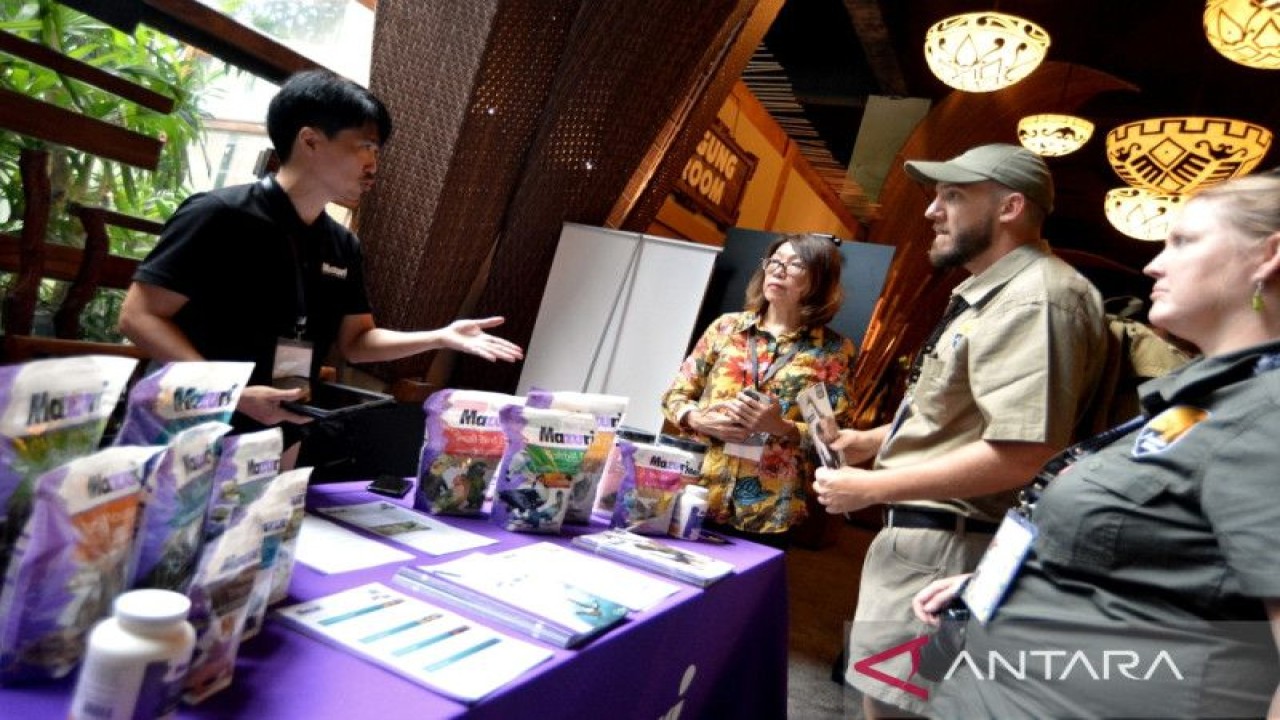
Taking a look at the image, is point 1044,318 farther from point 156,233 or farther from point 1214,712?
point 156,233

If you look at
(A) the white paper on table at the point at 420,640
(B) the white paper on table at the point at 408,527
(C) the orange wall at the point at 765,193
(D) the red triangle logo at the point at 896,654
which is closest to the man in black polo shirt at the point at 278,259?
(B) the white paper on table at the point at 408,527

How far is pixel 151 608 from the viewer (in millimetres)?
558

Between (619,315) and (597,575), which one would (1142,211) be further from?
(597,575)

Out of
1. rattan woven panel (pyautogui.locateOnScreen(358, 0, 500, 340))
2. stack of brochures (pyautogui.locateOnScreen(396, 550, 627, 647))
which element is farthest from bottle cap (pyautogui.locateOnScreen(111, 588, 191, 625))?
rattan woven panel (pyautogui.locateOnScreen(358, 0, 500, 340))

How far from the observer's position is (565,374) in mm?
3287

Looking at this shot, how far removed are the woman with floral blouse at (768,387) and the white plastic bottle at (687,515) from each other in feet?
1.41

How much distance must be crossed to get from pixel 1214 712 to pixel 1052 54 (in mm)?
6957

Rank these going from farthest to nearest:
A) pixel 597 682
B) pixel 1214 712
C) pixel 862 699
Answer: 1. pixel 862 699
2. pixel 597 682
3. pixel 1214 712

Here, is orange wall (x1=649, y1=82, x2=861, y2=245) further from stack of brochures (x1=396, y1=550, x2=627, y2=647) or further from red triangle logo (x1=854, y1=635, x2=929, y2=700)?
stack of brochures (x1=396, y1=550, x2=627, y2=647)

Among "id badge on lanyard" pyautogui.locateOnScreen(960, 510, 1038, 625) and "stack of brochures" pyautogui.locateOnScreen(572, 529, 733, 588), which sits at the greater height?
"id badge on lanyard" pyautogui.locateOnScreen(960, 510, 1038, 625)

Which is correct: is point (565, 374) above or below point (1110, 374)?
below

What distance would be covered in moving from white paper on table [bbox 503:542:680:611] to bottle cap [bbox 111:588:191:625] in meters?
0.67

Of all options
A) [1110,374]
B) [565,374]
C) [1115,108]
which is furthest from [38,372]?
[1115,108]

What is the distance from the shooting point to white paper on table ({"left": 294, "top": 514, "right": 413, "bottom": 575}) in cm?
107
